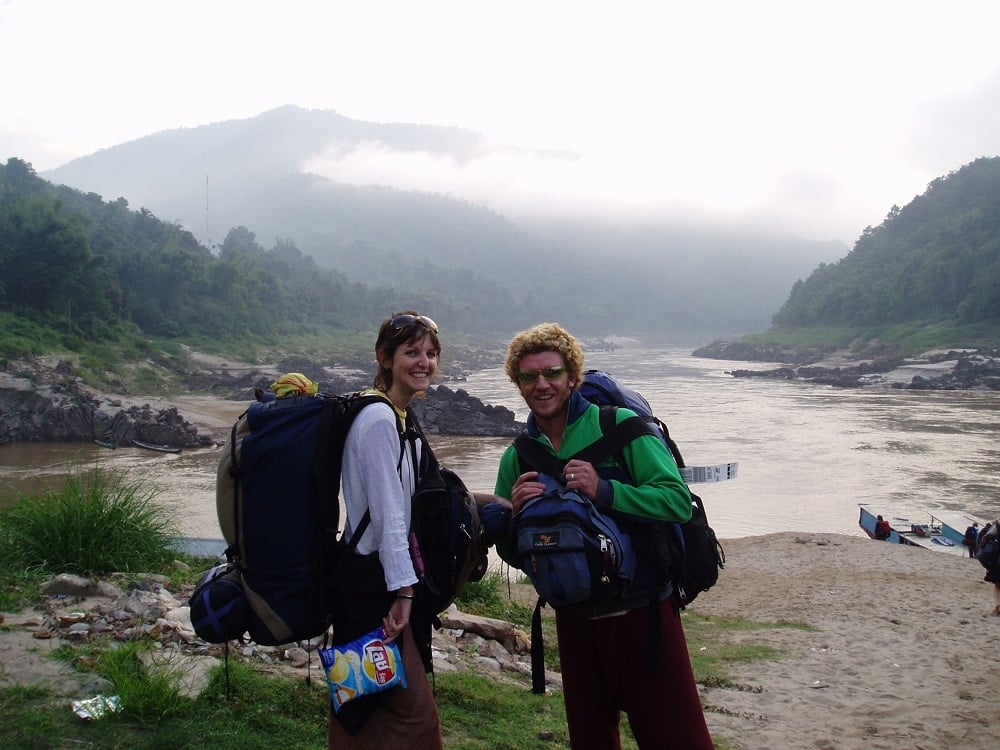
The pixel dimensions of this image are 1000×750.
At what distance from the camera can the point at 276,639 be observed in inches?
82.4

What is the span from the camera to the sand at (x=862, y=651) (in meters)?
4.73

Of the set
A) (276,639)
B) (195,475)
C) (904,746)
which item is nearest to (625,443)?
(276,639)

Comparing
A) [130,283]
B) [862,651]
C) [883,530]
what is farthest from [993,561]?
[130,283]

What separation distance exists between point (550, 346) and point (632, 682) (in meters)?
1.08

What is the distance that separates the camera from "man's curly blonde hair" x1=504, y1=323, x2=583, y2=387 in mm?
2459

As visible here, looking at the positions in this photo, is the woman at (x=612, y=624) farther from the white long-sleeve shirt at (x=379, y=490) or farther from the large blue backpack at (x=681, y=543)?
the white long-sleeve shirt at (x=379, y=490)

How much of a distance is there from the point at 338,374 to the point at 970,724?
1799 inches

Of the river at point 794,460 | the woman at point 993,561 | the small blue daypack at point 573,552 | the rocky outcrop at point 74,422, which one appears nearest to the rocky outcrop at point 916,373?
the river at point 794,460

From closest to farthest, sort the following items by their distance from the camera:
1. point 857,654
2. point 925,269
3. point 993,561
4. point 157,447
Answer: point 857,654 < point 993,561 < point 157,447 < point 925,269

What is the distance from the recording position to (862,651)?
6914 millimetres

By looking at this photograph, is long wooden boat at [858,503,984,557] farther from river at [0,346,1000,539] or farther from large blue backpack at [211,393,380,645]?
large blue backpack at [211,393,380,645]

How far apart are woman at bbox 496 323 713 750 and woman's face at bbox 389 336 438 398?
13.3 inches

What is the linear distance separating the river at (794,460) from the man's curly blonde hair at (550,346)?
23.7ft

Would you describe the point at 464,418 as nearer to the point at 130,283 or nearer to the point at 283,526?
the point at 283,526
